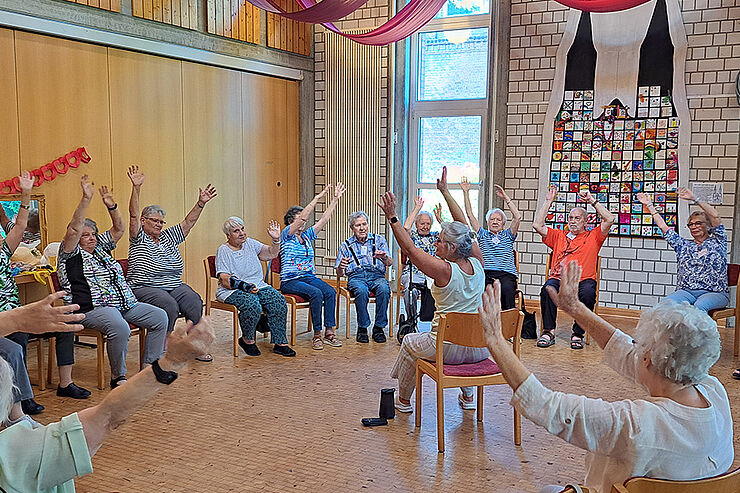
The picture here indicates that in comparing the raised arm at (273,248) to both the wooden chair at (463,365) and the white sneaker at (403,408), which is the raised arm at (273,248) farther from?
the wooden chair at (463,365)

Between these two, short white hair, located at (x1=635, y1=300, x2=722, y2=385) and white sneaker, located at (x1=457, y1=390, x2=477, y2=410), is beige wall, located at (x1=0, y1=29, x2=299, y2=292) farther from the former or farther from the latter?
short white hair, located at (x1=635, y1=300, x2=722, y2=385)

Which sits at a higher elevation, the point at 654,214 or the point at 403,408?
the point at 654,214

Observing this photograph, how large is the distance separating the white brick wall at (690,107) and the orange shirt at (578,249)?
108 centimetres

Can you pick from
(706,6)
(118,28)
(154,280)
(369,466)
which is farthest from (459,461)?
(706,6)

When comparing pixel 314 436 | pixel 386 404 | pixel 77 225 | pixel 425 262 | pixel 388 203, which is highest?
pixel 388 203

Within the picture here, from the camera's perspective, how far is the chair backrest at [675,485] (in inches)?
73.7

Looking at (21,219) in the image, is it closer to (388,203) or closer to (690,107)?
(388,203)

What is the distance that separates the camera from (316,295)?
6.29 m

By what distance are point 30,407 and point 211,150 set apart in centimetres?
384

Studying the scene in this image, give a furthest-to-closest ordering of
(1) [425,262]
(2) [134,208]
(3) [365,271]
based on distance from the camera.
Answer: (3) [365,271]
(2) [134,208]
(1) [425,262]

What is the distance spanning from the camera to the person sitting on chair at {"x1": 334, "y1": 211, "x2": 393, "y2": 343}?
6.45 m

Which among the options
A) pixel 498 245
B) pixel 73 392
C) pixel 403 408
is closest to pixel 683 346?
pixel 403 408

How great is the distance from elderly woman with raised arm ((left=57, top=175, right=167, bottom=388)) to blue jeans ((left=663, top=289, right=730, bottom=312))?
421cm

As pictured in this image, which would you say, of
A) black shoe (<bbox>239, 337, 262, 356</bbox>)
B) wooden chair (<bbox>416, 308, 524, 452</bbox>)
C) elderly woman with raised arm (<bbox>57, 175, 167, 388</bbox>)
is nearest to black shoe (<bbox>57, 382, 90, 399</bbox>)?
elderly woman with raised arm (<bbox>57, 175, 167, 388</bbox>)
